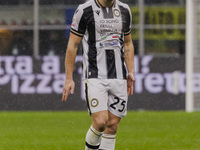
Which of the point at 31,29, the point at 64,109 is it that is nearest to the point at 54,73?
the point at 64,109

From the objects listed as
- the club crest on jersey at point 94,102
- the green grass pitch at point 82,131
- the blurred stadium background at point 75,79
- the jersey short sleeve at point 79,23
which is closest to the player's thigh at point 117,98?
the club crest on jersey at point 94,102

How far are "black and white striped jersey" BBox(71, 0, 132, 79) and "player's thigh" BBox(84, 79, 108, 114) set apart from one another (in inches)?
3.4

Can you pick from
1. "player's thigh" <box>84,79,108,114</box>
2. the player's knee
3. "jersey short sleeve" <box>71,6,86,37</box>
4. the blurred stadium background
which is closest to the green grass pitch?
the blurred stadium background

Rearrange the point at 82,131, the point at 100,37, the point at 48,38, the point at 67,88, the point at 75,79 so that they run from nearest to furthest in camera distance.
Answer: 1. the point at 67,88
2. the point at 100,37
3. the point at 82,131
4. the point at 75,79
5. the point at 48,38

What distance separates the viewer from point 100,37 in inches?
228

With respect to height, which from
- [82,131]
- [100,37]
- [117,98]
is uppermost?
[100,37]

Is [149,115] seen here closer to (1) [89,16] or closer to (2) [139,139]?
(2) [139,139]

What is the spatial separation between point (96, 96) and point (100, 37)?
560 millimetres

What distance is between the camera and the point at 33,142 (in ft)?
29.7

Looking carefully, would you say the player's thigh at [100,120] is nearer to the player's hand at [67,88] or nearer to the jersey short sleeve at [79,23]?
the player's hand at [67,88]

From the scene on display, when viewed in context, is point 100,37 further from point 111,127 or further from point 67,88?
point 111,127

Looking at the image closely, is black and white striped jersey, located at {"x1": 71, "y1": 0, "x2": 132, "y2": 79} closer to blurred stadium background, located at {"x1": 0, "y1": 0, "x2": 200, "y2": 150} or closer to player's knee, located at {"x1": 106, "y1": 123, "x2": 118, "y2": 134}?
player's knee, located at {"x1": 106, "y1": 123, "x2": 118, "y2": 134}

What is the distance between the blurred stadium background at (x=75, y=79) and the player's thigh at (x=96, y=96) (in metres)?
2.83

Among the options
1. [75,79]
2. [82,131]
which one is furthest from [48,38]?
[82,131]
